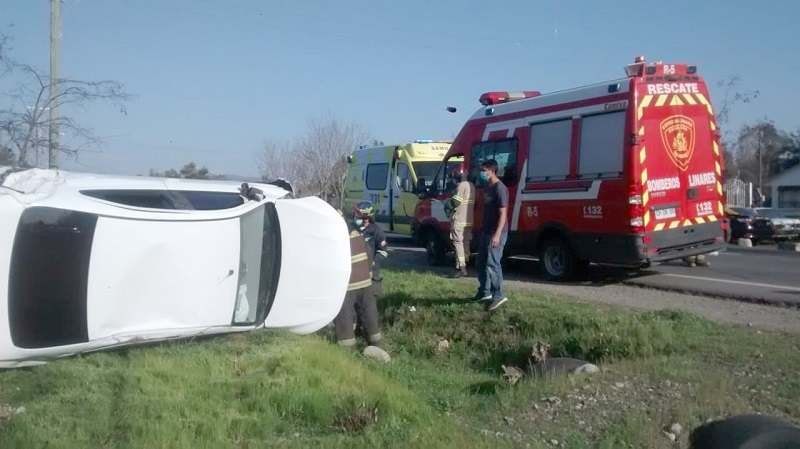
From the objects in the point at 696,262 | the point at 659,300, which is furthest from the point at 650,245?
the point at 696,262

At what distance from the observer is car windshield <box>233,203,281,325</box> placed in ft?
23.0

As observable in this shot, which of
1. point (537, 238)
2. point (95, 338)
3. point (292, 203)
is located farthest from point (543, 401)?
point (537, 238)

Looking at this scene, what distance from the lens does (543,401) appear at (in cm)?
597

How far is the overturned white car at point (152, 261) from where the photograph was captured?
579cm

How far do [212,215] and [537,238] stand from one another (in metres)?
7.22

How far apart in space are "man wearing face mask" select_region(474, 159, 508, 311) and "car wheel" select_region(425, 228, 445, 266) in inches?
195

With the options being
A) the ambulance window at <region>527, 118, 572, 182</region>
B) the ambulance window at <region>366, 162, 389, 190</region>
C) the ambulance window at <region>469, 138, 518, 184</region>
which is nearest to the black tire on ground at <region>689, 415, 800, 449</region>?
the ambulance window at <region>527, 118, 572, 182</region>

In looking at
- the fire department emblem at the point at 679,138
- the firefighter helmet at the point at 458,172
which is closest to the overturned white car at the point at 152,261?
the fire department emblem at the point at 679,138

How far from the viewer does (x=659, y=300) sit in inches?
413

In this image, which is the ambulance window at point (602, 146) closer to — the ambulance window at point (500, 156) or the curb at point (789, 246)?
the ambulance window at point (500, 156)

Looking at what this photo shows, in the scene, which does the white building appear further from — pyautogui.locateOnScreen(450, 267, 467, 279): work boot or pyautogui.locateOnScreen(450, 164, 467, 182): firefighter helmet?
pyautogui.locateOnScreen(450, 267, 467, 279): work boot

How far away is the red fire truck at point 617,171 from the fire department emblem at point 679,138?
0.05 ft

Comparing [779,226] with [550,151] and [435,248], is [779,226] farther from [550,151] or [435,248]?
[550,151]

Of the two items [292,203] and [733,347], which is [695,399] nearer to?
[733,347]
